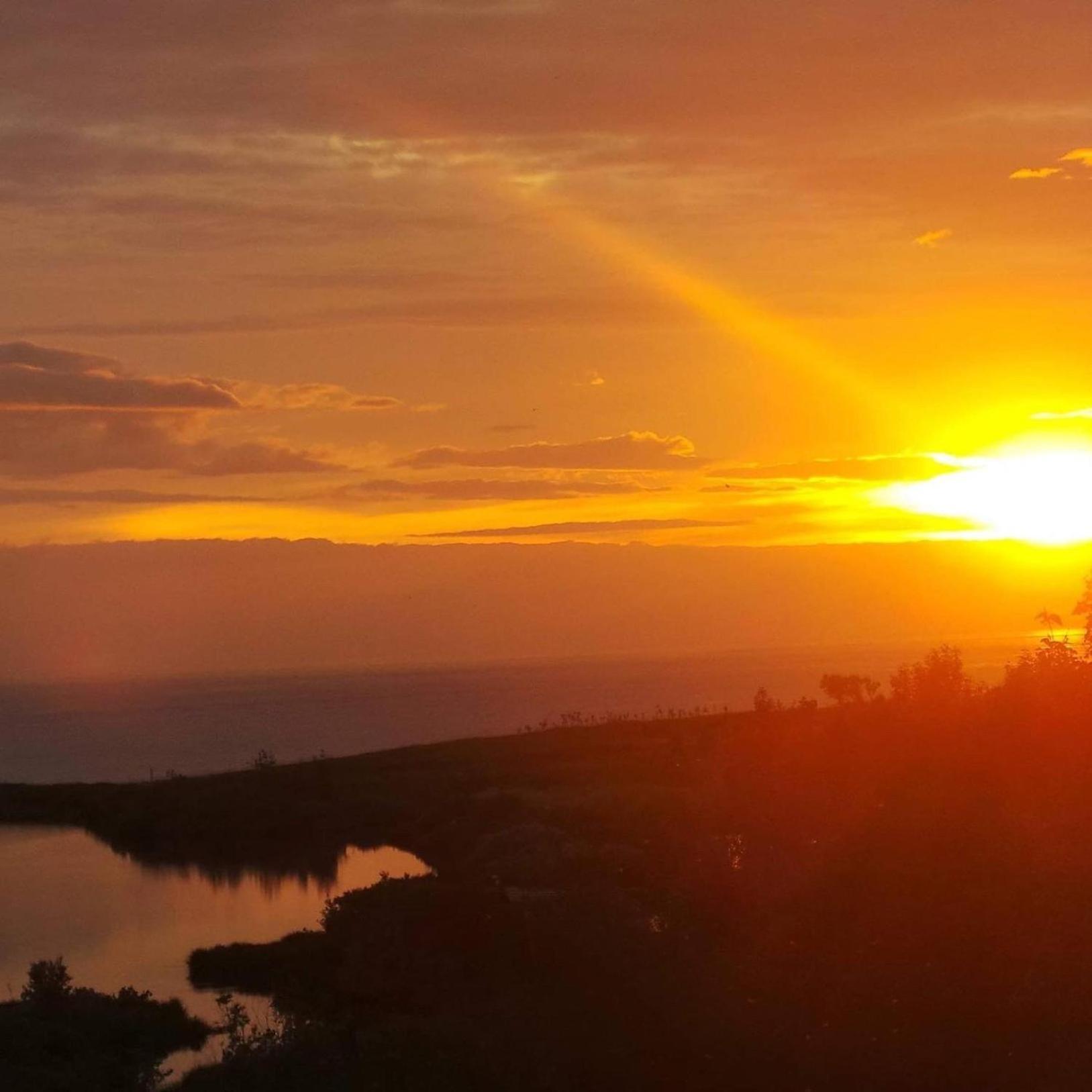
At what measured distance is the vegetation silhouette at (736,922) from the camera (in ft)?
74.2

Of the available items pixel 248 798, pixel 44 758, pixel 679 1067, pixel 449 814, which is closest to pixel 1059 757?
pixel 679 1067

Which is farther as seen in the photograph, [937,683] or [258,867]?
[258,867]

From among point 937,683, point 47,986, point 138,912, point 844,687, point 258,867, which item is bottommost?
point 138,912

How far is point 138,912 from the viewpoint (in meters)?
47.2

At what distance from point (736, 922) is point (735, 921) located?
0.06 m

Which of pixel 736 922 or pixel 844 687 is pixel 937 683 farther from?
pixel 736 922

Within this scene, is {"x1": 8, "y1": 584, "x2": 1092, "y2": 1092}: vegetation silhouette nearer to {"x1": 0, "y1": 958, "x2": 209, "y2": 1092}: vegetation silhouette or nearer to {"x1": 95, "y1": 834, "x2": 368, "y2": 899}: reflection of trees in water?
{"x1": 95, "y1": 834, "x2": 368, "y2": 899}: reflection of trees in water

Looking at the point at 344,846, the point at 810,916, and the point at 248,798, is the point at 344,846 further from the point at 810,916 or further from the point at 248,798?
the point at 810,916

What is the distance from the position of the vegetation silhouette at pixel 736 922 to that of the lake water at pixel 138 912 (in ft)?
5.07

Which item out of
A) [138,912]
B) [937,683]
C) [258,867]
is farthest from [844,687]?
[138,912]

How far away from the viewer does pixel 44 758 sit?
173000mm

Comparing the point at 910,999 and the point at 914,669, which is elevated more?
the point at 914,669

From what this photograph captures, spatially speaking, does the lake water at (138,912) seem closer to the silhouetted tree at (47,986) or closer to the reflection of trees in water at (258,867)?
the reflection of trees in water at (258,867)

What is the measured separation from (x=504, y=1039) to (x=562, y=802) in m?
30.5
